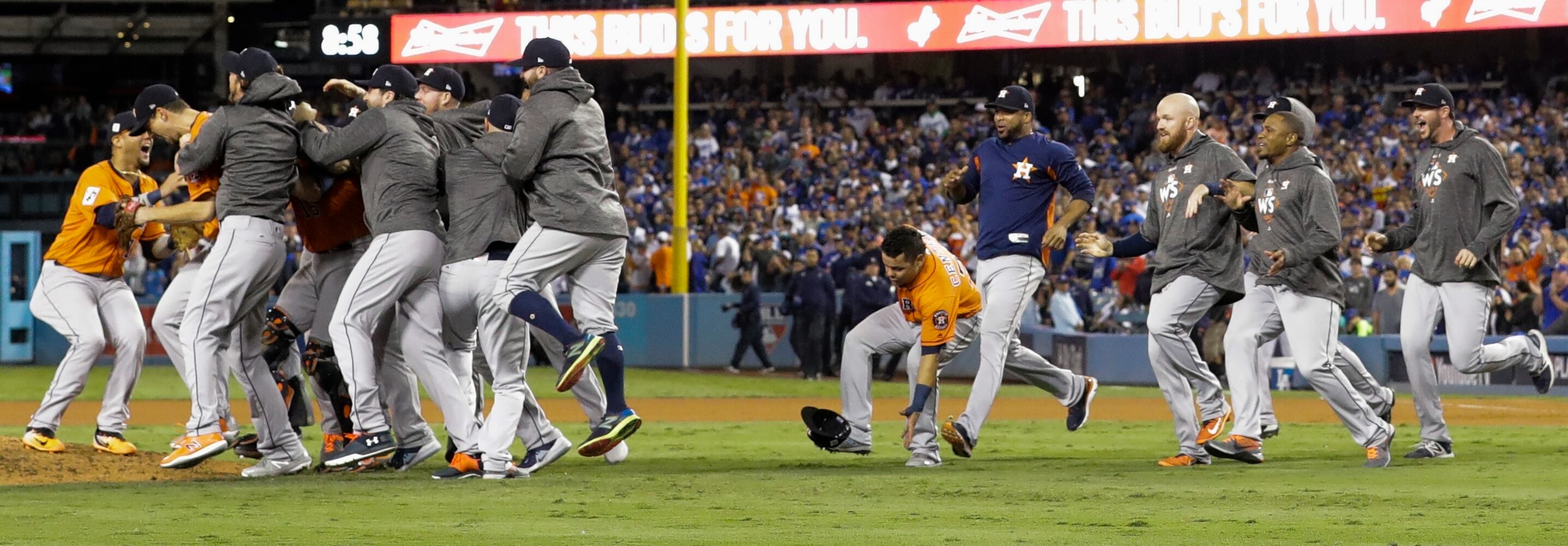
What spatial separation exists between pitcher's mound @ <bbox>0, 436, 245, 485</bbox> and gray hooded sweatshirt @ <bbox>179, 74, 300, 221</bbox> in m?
1.26

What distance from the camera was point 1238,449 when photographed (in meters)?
8.09

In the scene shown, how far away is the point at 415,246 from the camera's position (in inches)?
298

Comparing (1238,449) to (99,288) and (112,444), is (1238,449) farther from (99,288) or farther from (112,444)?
(99,288)

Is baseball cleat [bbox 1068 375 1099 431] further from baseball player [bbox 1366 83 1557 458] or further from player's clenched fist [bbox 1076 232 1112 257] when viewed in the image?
baseball player [bbox 1366 83 1557 458]

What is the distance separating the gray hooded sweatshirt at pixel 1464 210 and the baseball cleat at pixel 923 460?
2393 mm

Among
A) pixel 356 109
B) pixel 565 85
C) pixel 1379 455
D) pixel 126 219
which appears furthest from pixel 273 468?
pixel 1379 455

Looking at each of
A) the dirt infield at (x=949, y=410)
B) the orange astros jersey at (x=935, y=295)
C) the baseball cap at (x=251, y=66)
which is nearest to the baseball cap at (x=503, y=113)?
the baseball cap at (x=251, y=66)

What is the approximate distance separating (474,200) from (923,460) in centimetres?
235

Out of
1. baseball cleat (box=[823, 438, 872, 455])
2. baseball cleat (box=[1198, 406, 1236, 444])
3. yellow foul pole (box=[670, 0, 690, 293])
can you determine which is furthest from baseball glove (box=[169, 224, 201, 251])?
yellow foul pole (box=[670, 0, 690, 293])

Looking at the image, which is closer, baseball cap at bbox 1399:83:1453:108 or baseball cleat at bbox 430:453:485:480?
baseball cleat at bbox 430:453:485:480

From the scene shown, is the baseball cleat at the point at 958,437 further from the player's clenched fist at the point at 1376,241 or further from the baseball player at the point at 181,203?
the baseball player at the point at 181,203

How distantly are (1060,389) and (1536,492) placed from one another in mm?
2506

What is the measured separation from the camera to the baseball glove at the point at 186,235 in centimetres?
869

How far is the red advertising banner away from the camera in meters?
25.7
